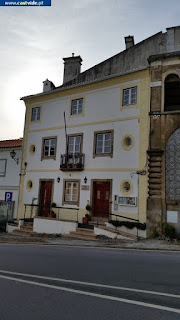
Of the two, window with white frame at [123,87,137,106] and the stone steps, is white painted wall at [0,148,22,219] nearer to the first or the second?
the stone steps

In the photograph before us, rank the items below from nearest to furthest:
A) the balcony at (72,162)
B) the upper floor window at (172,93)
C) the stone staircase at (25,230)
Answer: the upper floor window at (172,93) → the stone staircase at (25,230) → the balcony at (72,162)

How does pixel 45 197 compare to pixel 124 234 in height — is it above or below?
above

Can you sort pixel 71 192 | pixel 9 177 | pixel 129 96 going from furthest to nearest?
pixel 9 177, pixel 71 192, pixel 129 96

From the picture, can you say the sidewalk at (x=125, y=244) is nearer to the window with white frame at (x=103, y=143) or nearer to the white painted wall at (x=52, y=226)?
the white painted wall at (x=52, y=226)

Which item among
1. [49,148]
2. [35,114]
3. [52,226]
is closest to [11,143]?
[35,114]

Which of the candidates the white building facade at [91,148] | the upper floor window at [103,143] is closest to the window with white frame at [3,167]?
the white building facade at [91,148]

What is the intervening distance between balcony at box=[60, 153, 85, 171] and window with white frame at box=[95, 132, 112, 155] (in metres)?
1.22

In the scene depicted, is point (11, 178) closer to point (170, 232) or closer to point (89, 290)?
point (170, 232)

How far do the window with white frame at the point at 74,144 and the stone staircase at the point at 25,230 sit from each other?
587 centimetres

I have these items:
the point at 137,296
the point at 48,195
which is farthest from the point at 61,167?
the point at 137,296

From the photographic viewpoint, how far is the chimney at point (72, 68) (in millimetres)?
22688

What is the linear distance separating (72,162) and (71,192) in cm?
210

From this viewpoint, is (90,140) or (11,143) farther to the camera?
(11,143)

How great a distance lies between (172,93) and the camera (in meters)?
18.8
